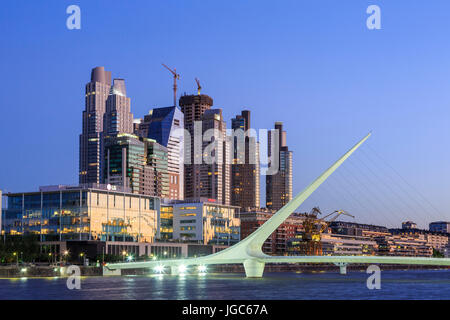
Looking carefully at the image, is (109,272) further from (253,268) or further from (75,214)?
(75,214)

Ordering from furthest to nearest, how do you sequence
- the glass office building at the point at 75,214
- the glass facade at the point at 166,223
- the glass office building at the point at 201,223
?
1. the glass office building at the point at 201,223
2. the glass facade at the point at 166,223
3. the glass office building at the point at 75,214

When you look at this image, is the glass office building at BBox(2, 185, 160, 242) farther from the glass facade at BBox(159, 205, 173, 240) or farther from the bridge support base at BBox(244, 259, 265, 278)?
the bridge support base at BBox(244, 259, 265, 278)

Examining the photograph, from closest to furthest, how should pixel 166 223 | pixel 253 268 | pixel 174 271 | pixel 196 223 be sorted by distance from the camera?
1. pixel 253 268
2. pixel 174 271
3. pixel 166 223
4. pixel 196 223

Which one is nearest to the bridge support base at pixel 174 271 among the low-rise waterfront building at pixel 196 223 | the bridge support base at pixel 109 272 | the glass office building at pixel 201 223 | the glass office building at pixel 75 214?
the bridge support base at pixel 109 272

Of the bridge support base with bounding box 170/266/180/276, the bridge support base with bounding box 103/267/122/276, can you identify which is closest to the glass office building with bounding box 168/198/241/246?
the bridge support base with bounding box 170/266/180/276

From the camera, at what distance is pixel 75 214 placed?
11544cm

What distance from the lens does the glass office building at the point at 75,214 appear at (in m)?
115

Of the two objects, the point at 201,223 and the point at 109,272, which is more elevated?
the point at 201,223

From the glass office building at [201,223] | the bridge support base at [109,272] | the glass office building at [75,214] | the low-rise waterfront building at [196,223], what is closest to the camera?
the bridge support base at [109,272]

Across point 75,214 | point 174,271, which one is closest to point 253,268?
point 174,271

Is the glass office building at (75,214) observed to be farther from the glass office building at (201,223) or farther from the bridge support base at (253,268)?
the bridge support base at (253,268)

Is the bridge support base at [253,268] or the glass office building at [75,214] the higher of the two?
the glass office building at [75,214]
